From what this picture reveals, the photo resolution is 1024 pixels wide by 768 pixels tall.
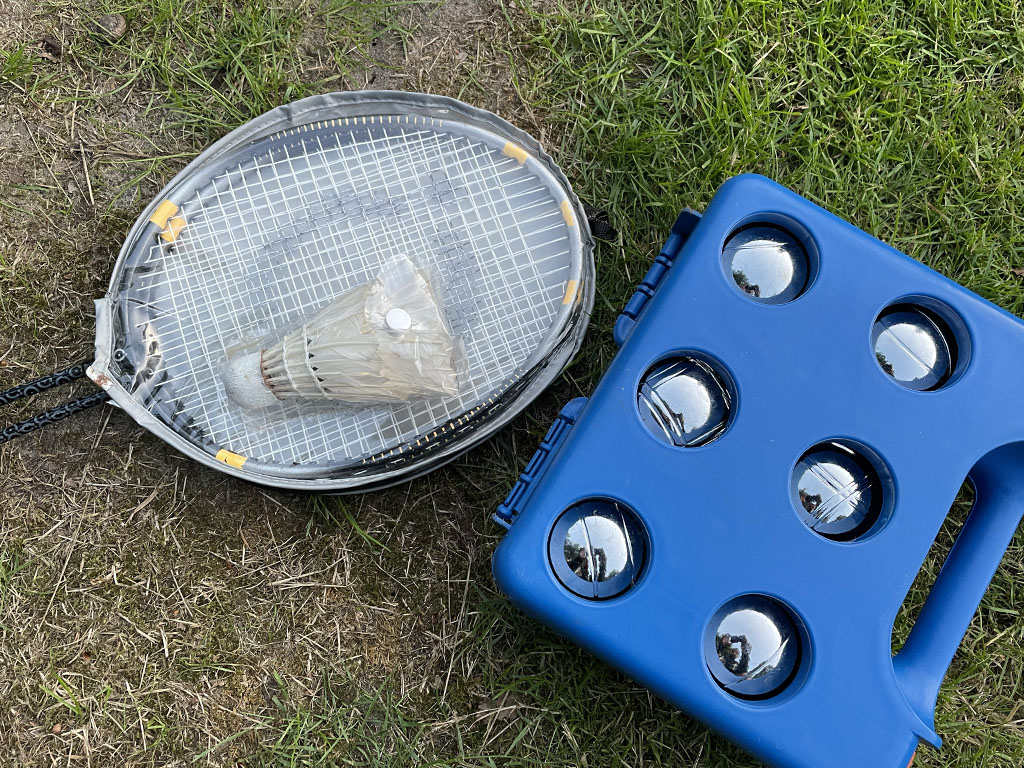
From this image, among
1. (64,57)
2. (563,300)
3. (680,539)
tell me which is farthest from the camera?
(64,57)

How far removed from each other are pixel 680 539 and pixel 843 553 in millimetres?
203

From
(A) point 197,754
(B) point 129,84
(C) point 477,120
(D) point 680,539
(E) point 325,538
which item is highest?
(C) point 477,120

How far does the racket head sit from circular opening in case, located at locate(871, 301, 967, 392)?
1.38 feet

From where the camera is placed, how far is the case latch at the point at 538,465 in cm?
99

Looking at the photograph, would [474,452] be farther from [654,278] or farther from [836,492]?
[836,492]

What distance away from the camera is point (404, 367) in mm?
996

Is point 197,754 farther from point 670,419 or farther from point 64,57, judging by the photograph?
point 64,57

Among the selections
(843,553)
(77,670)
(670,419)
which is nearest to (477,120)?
(670,419)

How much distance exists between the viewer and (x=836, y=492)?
936mm

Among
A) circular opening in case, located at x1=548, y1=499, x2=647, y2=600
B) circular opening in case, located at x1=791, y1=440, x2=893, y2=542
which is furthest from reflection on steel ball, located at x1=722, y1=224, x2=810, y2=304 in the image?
circular opening in case, located at x1=548, y1=499, x2=647, y2=600

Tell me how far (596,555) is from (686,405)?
0.22 metres

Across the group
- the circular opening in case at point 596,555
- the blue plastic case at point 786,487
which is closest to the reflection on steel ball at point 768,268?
the blue plastic case at point 786,487

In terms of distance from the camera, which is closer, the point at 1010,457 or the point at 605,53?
the point at 1010,457

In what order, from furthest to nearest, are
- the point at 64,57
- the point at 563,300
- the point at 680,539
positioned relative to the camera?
the point at 64,57
the point at 563,300
the point at 680,539
